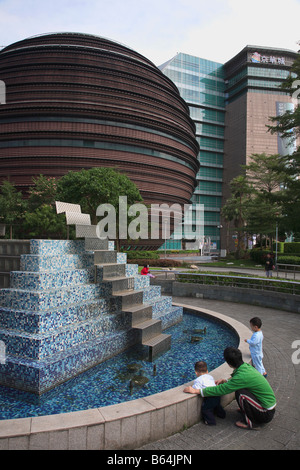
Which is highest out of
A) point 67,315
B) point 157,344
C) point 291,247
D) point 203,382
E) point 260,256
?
point 291,247

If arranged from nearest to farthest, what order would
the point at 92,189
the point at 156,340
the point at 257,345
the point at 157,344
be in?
the point at 257,345 < the point at 157,344 < the point at 156,340 < the point at 92,189

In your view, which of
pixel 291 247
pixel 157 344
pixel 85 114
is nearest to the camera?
pixel 157 344

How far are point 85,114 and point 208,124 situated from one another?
5377cm

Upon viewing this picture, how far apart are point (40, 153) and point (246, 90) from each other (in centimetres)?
6376

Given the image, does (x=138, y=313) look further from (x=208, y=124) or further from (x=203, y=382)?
(x=208, y=124)

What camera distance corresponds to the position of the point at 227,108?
88.6 meters

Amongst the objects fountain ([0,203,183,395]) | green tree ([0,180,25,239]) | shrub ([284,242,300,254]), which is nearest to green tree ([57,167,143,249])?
green tree ([0,180,25,239])

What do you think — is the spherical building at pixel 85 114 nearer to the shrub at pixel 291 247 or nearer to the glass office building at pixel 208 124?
the shrub at pixel 291 247

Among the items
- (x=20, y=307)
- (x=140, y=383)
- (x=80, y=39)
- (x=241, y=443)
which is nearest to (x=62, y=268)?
(x=20, y=307)

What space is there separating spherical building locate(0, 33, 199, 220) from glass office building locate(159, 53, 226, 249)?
114 feet

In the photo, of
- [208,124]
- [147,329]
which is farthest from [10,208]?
[208,124]

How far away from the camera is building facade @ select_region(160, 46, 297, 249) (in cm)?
7975

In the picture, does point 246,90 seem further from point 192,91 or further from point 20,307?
point 20,307

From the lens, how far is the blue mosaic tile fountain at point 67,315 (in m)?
5.69
